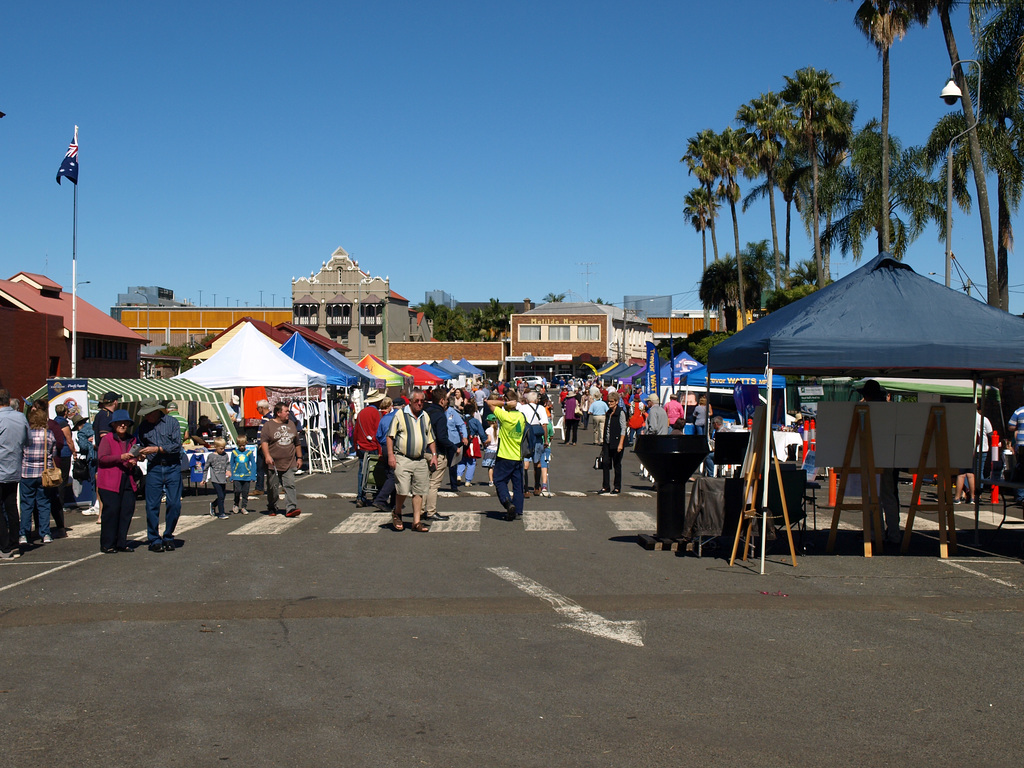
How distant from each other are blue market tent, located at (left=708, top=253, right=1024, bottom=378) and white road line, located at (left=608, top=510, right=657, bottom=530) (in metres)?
3.30

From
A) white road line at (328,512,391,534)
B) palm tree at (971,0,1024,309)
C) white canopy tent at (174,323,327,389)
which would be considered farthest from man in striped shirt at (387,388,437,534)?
palm tree at (971,0,1024,309)

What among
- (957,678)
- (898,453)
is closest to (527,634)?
(957,678)

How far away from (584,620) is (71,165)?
1057 inches

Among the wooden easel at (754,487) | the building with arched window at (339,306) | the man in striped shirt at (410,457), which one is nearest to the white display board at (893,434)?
the wooden easel at (754,487)

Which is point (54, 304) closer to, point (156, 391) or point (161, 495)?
point (156, 391)

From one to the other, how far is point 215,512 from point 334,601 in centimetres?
657

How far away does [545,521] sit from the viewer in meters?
13.2

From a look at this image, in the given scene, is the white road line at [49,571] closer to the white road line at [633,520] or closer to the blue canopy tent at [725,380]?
the white road line at [633,520]

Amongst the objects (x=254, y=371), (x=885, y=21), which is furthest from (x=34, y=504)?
(x=885, y=21)

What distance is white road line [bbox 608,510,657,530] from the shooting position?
12711 millimetres

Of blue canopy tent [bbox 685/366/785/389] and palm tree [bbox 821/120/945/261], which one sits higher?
palm tree [bbox 821/120/945/261]

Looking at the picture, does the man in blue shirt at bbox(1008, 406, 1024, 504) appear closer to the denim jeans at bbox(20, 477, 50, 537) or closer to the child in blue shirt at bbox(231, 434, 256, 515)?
the child in blue shirt at bbox(231, 434, 256, 515)

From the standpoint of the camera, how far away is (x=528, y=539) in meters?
11.6

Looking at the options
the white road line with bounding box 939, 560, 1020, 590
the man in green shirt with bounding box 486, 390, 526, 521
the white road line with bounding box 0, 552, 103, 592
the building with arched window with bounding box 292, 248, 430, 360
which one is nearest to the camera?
the white road line with bounding box 939, 560, 1020, 590
